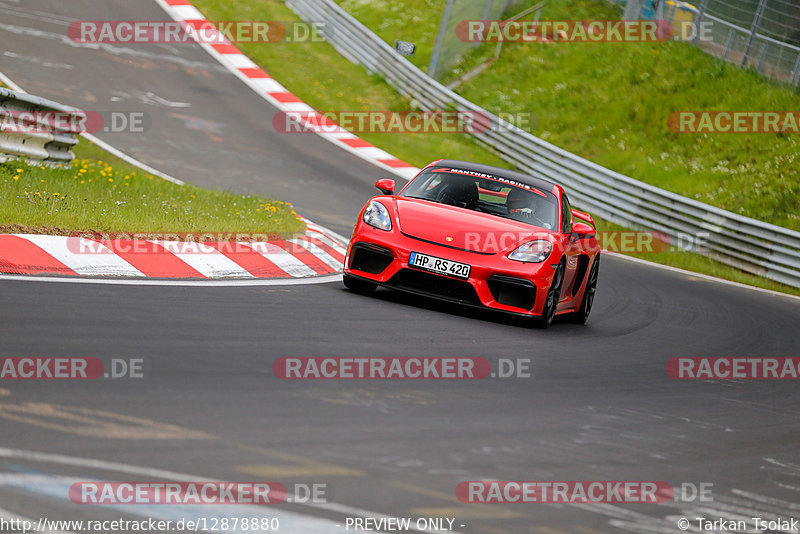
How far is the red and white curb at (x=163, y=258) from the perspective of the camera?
7719 millimetres

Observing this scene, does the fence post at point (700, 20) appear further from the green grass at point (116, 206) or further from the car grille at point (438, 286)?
the car grille at point (438, 286)

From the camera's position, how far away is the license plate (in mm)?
8570

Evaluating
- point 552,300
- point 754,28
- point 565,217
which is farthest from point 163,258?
point 754,28

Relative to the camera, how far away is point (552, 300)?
29.6 ft

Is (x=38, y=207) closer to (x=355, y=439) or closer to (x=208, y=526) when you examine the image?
(x=355, y=439)

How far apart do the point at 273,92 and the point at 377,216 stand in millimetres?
15692

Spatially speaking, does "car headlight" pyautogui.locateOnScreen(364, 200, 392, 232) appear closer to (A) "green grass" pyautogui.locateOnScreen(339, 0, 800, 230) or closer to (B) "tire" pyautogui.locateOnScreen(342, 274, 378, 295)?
(B) "tire" pyautogui.locateOnScreen(342, 274, 378, 295)

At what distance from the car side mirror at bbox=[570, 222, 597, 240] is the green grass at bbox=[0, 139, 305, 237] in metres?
2.84

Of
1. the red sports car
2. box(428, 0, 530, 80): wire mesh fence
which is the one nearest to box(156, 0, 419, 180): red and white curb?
box(428, 0, 530, 80): wire mesh fence

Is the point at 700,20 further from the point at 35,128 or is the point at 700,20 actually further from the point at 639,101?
the point at 35,128

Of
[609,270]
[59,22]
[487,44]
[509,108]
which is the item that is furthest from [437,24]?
[609,270]

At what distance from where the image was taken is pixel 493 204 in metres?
9.77

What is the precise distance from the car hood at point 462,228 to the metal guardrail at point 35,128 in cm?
411

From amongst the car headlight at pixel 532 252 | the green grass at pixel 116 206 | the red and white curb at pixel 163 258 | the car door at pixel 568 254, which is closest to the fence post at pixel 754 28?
the green grass at pixel 116 206
